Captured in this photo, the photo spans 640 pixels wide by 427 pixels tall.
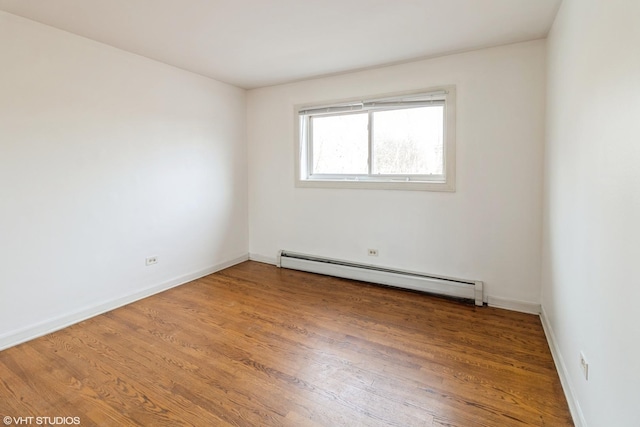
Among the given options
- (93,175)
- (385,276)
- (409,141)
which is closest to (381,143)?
(409,141)

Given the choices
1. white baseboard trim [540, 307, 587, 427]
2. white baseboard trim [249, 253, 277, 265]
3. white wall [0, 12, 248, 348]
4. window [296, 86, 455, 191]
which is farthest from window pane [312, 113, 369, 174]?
white baseboard trim [540, 307, 587, 427]

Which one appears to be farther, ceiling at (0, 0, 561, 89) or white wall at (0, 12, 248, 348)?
white wall at (0, 12, 248, 348)

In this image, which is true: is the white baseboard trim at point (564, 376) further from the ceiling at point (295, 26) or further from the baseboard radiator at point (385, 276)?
the ceiling at point (295, 26)

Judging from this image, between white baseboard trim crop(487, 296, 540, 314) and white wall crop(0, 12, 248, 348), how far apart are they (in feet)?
10.7

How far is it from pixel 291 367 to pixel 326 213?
2.17 meters

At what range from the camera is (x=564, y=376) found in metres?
1.91

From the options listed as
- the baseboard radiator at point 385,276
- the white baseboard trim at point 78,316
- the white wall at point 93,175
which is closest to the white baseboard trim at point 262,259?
the baseboard radiator at point 385,276

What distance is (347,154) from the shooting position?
3967 millimetres

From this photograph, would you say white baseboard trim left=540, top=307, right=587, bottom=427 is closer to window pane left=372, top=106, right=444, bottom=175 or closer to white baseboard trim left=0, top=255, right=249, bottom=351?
window pane left=372, top=106, right=444, bottom=175

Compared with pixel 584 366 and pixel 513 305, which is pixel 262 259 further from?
pixel 584 366

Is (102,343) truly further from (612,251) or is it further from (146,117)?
(612,251)

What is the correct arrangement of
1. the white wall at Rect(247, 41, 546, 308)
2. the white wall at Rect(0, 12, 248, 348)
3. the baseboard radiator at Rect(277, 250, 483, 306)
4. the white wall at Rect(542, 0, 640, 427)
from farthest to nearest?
the baseboard radiator at Rect(277, 250, 483, 306)
the white wall at Rect(247, 41, 546, 308)
the white wall at Rect(0, 12, 248, 348)
the white wall at Rect(542, 0, 640, 427)

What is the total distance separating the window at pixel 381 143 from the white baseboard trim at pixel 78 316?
1885 millimetres

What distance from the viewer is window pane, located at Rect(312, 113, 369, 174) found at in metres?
3.85
